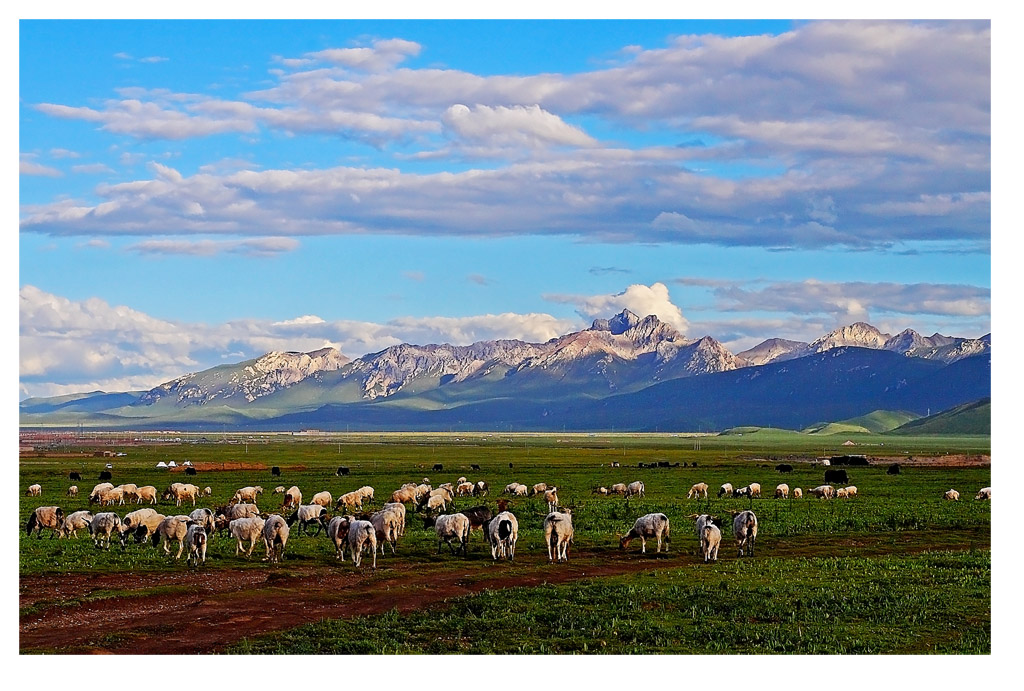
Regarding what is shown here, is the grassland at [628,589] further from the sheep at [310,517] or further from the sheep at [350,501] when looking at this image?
the sheep at [350,501]

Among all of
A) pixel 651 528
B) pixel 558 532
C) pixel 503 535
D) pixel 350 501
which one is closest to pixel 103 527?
pixel 503 535

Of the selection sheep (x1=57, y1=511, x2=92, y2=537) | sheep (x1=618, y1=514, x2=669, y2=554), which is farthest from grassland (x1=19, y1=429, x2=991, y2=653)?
sheep (x1=57, y1=511, x2=92, y2=537)

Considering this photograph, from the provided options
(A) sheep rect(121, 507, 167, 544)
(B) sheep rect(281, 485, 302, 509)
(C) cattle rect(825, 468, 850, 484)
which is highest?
(A) sheep rect(121, 507, 167, 544)

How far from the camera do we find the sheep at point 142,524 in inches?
1486

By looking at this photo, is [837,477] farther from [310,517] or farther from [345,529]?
[345,529]

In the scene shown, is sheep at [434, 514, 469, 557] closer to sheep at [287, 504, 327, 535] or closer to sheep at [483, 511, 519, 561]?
sheep at [483, 511, 519, 561]

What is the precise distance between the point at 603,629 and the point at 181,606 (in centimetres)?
1074

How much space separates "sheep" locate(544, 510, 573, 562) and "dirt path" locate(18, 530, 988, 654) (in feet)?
2.03

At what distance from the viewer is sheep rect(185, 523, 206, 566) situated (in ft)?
109

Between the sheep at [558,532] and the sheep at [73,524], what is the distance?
756 inches

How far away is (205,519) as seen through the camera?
37.5 m

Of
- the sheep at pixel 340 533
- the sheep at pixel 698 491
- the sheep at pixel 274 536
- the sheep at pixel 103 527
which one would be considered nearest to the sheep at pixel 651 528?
the sheep at pixel 340 533
